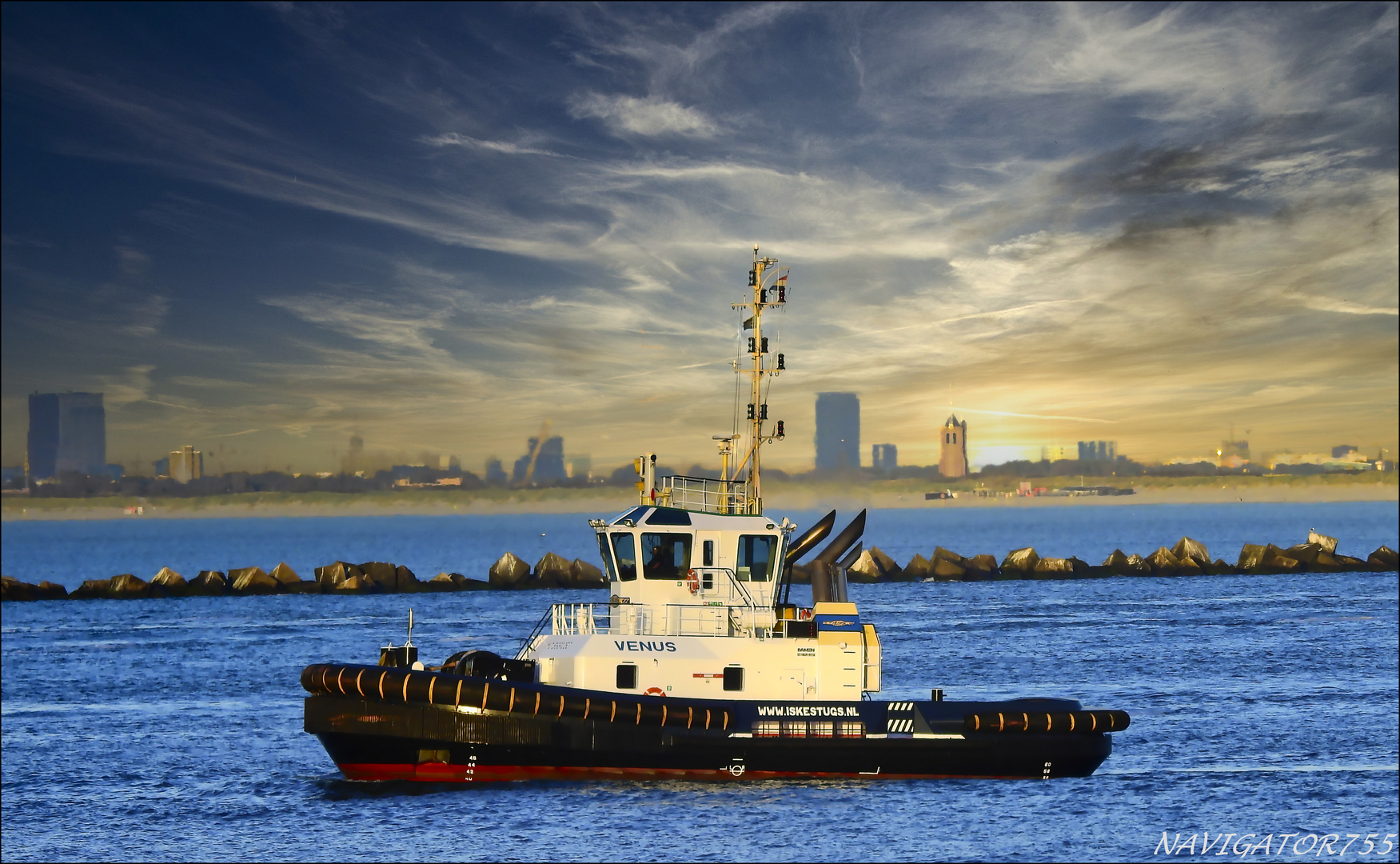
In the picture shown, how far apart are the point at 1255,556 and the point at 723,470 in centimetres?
8063

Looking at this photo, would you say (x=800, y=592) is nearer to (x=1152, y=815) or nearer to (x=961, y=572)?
(x=961, y=572)

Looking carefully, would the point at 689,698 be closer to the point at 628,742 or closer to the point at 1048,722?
the point at 628,742

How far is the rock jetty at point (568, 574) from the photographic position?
260 feet

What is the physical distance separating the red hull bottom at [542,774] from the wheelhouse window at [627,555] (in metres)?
4.14

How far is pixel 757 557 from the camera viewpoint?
25.0 m

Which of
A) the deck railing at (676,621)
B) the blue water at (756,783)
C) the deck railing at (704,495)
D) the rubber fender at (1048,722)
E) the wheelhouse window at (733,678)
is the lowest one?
the blue water at (756,783)

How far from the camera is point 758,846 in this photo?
19.7 meters

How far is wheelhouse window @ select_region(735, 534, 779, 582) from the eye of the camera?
2494 cm

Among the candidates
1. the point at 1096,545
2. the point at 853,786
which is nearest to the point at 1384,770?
the point at 853,786

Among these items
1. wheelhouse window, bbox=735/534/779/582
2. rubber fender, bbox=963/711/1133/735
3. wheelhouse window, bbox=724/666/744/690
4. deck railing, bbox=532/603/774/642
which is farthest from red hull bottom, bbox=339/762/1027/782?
wheelhouse window, bbox=735/534/779/582

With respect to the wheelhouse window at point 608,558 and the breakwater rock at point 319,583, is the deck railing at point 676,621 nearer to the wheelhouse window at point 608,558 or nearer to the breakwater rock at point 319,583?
the wheelhouse window at point 608,558

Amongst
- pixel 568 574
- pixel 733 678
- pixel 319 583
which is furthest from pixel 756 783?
pixel 319 583

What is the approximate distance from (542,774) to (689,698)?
3.39 m

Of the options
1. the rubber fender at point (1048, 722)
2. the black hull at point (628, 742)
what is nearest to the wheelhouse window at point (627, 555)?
the black hull at point (628, 742)
